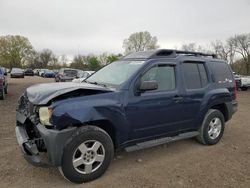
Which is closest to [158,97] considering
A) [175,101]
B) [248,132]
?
[175,101]

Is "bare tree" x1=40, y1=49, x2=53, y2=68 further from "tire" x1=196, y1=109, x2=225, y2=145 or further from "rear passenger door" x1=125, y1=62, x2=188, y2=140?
"rear passenger door" x1=125, y1=62, x2=188, y2=140

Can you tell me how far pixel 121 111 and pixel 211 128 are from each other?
8.21 feet

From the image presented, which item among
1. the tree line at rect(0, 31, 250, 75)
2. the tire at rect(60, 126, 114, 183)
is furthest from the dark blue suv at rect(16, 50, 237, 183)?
the tree line at rect(0, 31, 250, 75)

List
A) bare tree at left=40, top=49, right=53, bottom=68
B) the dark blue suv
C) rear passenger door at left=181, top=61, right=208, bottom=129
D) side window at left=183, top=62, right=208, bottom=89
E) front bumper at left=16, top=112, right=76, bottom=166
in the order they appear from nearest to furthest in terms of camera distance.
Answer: front bumper at left=16, top=112, right=76, bottom=166, the dark blue suv, rear passenger door at left=181, top=61, right=208, bottom=129, side window at left=183, top=62, right=208, bottom=89, bare tree at left=40, top=49, right=53, bottom=68

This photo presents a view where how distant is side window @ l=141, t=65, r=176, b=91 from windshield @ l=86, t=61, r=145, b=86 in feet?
0.80

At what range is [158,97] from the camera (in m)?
4.14

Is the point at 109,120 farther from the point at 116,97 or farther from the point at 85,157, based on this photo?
the point at 85,157

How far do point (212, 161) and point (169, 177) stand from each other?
1.11m

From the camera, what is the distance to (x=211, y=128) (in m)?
5.23

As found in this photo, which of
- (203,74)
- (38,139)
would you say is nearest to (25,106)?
(38,139)

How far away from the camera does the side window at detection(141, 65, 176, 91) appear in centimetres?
420

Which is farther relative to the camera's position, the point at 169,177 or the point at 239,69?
the point at 239,69

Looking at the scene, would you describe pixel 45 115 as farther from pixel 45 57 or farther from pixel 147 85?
pixel 45 57

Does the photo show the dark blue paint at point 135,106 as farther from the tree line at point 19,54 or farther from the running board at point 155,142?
the tree line at point 19,54
